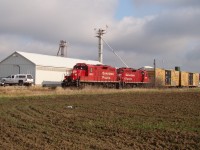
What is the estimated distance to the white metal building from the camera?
57.2m

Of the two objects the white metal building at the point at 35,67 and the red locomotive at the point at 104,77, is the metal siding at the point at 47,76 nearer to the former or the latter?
the white metal building at the point at 35,67

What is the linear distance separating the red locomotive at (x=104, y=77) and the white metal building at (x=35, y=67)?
9695 mm

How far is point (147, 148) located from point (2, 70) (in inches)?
2128

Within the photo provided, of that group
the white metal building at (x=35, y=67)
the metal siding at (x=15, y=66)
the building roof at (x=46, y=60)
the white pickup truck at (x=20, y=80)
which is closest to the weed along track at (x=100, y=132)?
the white pickup truck at (x=20, y=80)

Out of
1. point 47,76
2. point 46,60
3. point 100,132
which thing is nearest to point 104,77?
point 47,76

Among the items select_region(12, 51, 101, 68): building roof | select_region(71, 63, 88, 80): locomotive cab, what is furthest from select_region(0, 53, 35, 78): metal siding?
select_region(71, 63, 88, 80): locomotive cab

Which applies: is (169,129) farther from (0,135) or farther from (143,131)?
(0,135)

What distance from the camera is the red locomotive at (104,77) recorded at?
46656 mm

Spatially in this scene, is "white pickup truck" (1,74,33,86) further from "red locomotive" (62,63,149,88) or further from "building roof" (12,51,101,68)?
"red locomotive" (62,63,149,88)

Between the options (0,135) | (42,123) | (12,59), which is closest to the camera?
(0,135)

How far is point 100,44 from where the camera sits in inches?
3447

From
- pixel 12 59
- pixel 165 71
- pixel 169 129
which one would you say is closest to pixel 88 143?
pixel 169 129

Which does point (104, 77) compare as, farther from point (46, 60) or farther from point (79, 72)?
point (46, 60)

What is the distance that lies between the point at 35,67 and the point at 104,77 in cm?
1206
